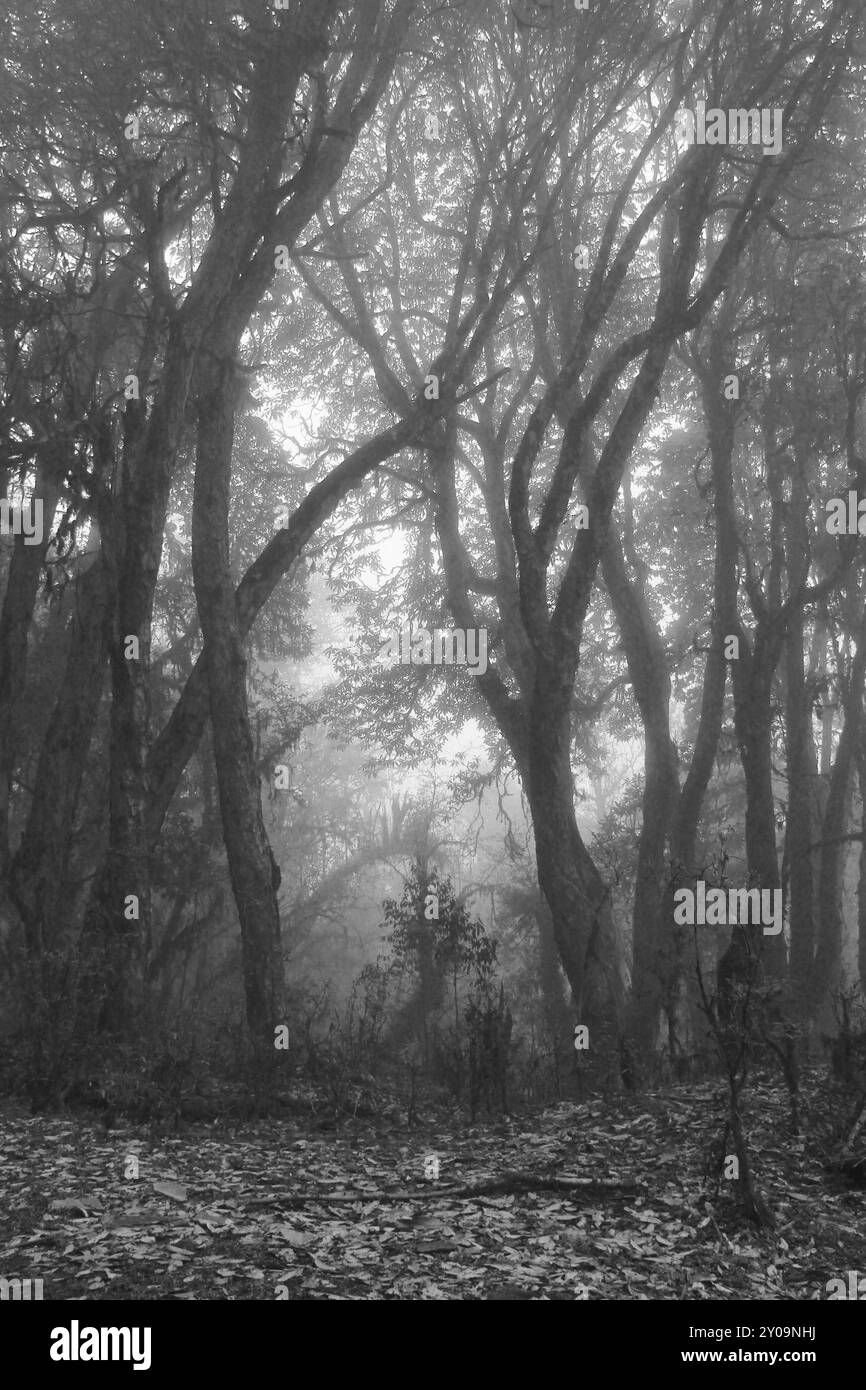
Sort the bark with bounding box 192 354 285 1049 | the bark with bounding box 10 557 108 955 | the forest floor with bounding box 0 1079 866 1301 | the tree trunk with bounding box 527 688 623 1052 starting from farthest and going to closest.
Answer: the bark with bounding box 10 557 108 955, the tree trunk with bounding box 527 688 623 1052, the bark with bounding box 192 354 285 1049, the forest floor with bounding box 0 1079 866 1301

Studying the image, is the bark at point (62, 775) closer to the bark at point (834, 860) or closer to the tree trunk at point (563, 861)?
the tree trunk at point (563, 861)

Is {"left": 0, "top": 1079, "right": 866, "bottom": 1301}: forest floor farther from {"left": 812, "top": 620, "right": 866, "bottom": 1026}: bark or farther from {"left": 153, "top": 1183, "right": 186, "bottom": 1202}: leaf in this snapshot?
{"left": 812, "top": 620, "right": 866, "bottom": 1026}: bark

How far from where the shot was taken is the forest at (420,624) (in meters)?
6.12

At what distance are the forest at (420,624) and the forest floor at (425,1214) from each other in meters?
0.03

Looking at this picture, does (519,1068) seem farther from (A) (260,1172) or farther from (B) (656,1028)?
(A) (260,1172)

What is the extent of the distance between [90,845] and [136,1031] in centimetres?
967

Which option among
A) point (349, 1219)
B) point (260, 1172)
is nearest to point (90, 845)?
point (260, 1172)

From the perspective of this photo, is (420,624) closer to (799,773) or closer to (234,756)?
(799,773)

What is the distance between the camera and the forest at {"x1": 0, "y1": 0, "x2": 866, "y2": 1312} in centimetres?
612

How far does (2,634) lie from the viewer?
1289cm

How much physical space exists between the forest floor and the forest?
3 cm

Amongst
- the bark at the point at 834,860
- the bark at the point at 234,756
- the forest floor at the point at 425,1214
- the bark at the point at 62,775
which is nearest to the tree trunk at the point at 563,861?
the bark at the point at 234,756

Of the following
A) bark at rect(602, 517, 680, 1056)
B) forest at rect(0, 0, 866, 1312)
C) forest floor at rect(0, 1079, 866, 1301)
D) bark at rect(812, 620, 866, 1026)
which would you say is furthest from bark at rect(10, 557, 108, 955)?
bark at rect(812, 620, 866, 1026)
